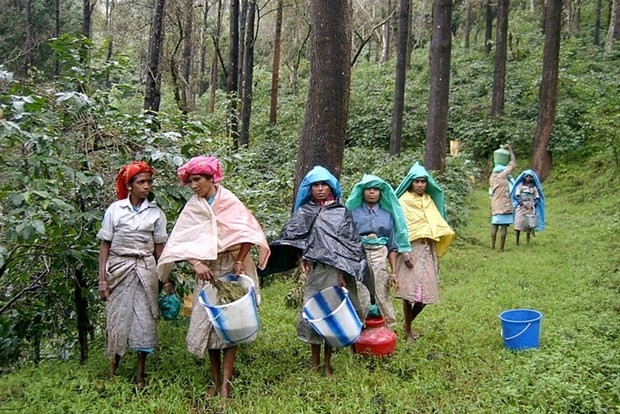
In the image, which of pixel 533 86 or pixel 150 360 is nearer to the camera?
pixel 150 360

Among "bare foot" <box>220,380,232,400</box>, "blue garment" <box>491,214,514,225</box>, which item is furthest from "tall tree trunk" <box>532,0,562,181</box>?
"bare foot" <box>220,380,232,400</box>

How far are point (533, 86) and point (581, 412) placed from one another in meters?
20.3

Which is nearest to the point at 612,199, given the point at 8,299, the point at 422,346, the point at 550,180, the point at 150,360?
the point at 550,180

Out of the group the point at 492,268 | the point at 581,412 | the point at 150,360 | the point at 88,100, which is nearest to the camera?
the point at 581,412

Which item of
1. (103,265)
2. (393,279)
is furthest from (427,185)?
(103,265)

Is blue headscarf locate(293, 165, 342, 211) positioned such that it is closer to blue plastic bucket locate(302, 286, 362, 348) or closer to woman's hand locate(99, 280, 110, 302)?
blue plastic bucket locate(302, 286, 362, 348)

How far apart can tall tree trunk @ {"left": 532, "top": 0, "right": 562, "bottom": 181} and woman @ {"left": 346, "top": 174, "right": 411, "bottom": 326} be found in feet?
39.4

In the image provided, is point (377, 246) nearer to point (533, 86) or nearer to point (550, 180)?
point (550, 180)

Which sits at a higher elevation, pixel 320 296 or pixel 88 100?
pixel 88 100

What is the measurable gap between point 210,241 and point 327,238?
957 mm

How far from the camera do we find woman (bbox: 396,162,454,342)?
5.75 meters

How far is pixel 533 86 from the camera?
22.4 meters

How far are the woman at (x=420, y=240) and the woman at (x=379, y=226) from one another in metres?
0.29

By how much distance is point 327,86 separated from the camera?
6766 mm
